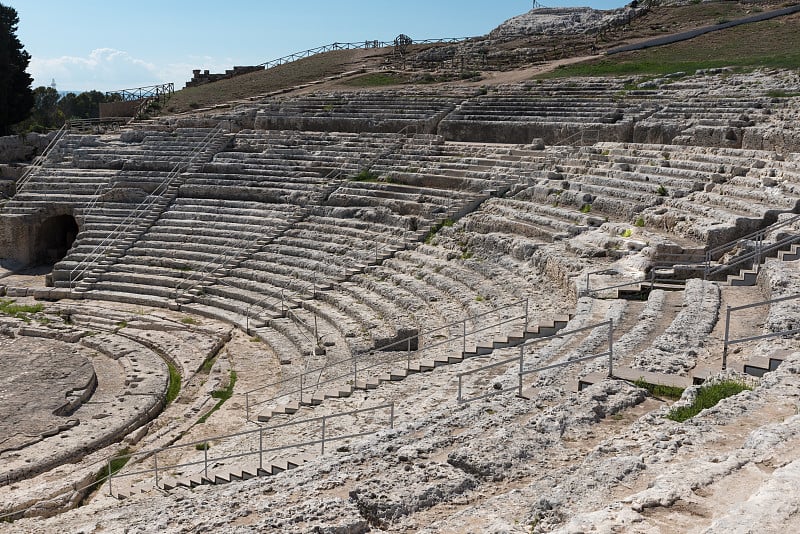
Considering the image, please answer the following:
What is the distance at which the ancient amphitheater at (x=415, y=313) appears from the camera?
21.3ft

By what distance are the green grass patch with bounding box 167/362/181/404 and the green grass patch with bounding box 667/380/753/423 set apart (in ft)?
33.8

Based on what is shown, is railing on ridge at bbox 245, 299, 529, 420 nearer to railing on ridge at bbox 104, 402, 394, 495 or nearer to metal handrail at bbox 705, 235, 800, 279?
railing on ridge at bbox 104, 402, 394, 495

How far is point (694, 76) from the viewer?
23.5 meters

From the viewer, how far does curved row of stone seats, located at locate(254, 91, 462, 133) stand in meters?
25.9

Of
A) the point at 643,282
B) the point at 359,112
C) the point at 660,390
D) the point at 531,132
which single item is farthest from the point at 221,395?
the point at 359,112

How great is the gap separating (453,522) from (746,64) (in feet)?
73.4

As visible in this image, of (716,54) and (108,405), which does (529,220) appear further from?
(716,54)

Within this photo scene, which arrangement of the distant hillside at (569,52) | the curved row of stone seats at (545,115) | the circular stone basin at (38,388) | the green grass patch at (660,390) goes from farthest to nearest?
the distant hillside at (569,52), the curved row of stone seats at (545,115), the circular stone basin at (38,388), the green grass patch at (660,390)

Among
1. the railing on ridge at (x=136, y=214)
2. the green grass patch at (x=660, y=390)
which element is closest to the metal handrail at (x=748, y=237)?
the green grass patch at (x=660, y=390)

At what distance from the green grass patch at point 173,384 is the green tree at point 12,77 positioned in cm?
2307

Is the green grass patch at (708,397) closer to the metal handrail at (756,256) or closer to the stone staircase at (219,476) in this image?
the stone staircase at (219,476)

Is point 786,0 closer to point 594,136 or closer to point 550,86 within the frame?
point 550,86

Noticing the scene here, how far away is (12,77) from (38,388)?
25.2 m

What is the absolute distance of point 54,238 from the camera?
89.4 ft
